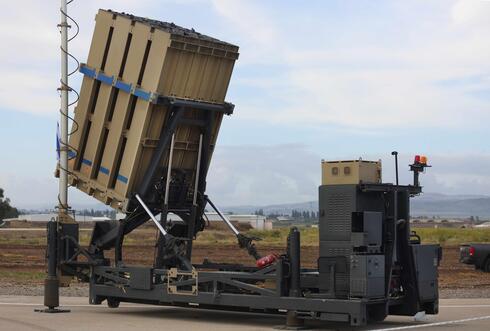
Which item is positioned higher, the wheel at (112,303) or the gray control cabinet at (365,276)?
the gray control cabinet at (365,276)

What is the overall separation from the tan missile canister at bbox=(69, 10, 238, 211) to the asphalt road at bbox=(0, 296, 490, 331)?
227cm

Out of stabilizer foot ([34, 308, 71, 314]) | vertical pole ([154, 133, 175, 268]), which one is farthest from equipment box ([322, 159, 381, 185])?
stabilizer foot ([34, 308, 71, 314])

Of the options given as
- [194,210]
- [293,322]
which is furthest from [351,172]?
[194,210]

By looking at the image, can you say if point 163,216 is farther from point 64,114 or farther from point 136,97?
point 64,114

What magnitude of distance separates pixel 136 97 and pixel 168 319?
14.1 feet

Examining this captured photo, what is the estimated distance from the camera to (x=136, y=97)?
16250mm

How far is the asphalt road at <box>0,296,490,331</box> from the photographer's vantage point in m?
14.3

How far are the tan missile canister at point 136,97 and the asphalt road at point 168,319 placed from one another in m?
2.27

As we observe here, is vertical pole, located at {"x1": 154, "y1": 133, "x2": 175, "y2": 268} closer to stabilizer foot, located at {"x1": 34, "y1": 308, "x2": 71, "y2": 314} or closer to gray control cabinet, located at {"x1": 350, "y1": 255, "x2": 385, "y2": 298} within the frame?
stabilizer foot, located at {"x1": 34, "y1": 308, "x2": 71, "y2": 314}

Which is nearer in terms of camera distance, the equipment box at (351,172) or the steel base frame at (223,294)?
the steel base frame at (223,294)

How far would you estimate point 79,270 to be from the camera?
17359mm

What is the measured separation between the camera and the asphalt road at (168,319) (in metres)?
14.3

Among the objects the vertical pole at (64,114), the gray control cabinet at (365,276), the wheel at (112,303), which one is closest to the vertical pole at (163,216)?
the wheel at (112,303)

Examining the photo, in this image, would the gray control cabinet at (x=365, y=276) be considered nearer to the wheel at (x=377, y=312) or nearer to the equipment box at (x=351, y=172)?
the wheel at (x=377, y=312)
